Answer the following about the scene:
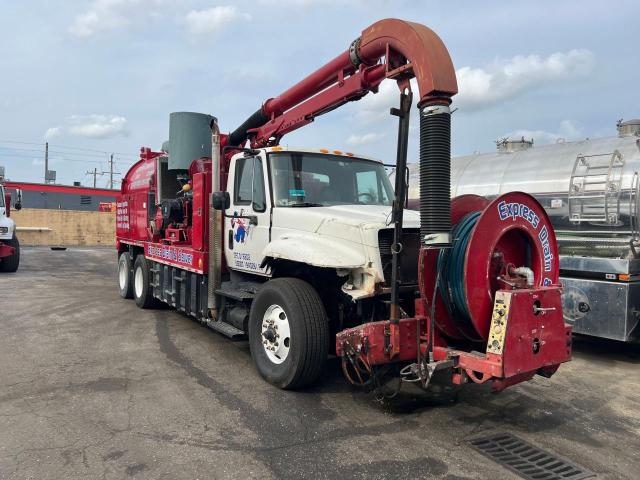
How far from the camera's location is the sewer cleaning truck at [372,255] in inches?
148

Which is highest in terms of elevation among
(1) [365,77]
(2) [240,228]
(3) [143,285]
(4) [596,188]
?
(1) [365,77]

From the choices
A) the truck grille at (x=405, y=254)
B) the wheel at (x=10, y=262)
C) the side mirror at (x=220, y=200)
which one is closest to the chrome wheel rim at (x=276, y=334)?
the truck grille at (x=405, y=254)

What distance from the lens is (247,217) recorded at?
587cm

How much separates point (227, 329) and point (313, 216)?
6.08ft

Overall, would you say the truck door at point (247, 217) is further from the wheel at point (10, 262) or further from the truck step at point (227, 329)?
the wheel at point (10, 262)

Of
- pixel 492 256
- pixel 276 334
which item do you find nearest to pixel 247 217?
pixel 276 334

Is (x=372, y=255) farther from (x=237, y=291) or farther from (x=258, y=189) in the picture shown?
(x=237, y=291)

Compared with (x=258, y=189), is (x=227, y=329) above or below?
below

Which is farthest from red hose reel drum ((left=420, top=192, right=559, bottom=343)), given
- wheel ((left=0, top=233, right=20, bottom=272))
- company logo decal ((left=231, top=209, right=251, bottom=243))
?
wheel ((left=0, top=233, right=20, bottom=272))

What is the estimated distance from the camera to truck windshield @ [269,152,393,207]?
5523mm

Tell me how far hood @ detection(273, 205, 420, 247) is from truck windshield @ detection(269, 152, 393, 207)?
231 mm

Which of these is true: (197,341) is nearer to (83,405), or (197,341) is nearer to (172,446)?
(83,405)

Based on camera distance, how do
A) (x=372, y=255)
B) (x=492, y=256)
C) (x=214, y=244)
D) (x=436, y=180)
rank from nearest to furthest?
(x=436, y=180) < (x=492, y=256) < (x=372, y=255) < (x=214, y=244)

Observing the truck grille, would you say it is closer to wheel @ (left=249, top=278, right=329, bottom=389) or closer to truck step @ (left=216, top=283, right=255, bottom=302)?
wheel @ (left=249, top=278, right=329, bottom=389)
